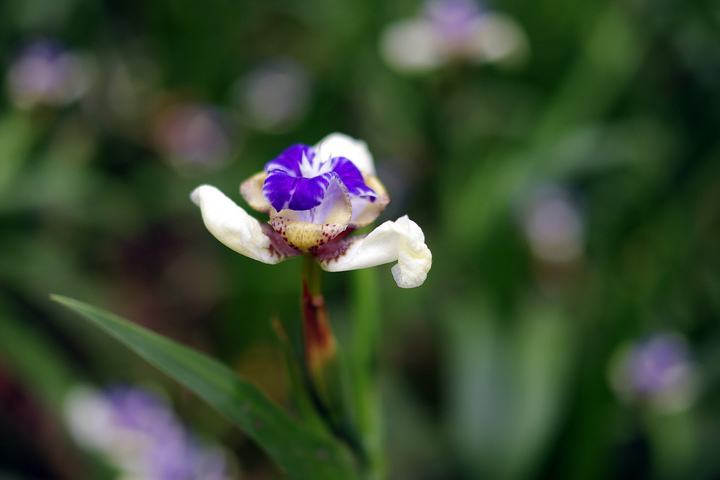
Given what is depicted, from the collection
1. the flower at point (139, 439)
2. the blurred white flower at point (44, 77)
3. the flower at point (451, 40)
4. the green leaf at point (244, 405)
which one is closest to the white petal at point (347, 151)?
the green leaf at point (244, 405)

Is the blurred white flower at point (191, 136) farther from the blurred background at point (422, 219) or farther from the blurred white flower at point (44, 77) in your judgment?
the blurred white flower at point (44, 77)

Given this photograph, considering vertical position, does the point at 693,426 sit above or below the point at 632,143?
below

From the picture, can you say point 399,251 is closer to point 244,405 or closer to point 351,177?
point 351,177

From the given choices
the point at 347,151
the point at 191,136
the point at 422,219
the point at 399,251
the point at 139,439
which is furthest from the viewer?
the point at 191,136

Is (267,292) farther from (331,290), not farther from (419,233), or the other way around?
(419,233)

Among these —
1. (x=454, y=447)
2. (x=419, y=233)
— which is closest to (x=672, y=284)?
(x=454, y=447)

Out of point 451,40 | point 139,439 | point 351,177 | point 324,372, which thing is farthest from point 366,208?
point 451,40
